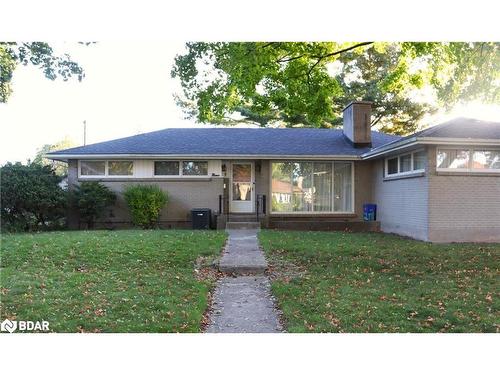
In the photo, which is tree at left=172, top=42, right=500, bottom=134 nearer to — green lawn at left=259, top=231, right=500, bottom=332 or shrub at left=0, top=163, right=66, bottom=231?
green lawn at left=259, top=231, right=500, bottom=332

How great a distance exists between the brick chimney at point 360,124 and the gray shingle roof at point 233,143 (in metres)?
0.31

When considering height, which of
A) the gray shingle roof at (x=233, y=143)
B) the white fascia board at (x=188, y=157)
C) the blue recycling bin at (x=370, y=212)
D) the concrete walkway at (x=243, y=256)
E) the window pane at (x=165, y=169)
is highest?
the gray shingle roof at (x=233, y=143)

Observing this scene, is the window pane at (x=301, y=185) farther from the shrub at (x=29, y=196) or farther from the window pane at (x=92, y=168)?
the shrub at (x=29, y=196)

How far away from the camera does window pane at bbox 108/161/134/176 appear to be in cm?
1576

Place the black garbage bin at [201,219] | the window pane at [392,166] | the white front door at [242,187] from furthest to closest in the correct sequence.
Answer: the white front door at [242,187], the black garbage bin at [201,219], the window pane at [392,166]

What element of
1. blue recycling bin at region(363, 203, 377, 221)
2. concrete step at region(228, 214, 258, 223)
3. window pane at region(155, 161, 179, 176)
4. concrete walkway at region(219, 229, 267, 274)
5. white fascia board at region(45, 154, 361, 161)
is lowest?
concrete walkway at region(219, 229, 267, 274)

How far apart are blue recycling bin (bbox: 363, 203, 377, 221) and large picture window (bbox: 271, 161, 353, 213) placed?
0.55m

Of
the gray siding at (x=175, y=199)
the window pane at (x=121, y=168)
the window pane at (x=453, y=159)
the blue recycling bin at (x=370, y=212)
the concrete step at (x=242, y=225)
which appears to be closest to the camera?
the window pane at (x=453, y=159)

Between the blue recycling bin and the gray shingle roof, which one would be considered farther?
the blue recycling bin

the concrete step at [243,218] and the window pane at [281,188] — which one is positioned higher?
the window pane at [281,188]

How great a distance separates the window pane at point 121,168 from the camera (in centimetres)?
1576

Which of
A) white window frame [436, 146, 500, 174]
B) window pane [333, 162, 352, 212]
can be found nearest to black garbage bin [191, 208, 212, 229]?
window pane [333, 162, 352, 212]

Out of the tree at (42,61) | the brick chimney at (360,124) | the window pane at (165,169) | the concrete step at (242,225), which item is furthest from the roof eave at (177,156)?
the tree at (42,61)

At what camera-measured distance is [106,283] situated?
682cm
